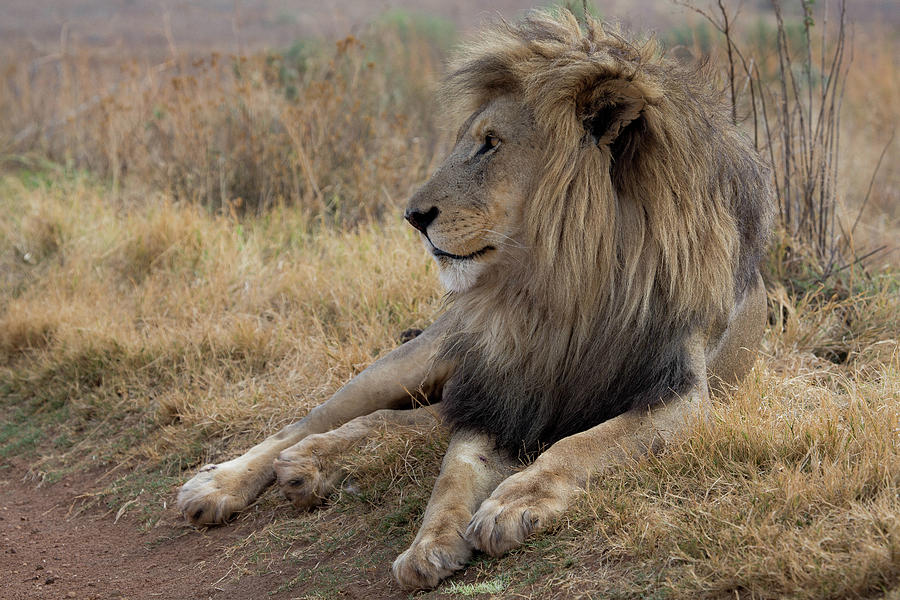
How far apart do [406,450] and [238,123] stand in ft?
13.1

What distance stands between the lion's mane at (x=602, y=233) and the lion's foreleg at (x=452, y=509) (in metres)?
0.09

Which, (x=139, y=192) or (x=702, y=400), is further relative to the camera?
(x=139, y=192)

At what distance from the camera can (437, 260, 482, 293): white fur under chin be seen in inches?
113

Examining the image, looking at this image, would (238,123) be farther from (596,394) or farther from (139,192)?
(596,394)

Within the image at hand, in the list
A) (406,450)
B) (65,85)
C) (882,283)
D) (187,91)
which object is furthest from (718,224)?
(65,85)

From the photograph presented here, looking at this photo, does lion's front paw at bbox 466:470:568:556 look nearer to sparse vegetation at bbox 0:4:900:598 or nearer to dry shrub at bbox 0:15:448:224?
sparse vegetation at bbox 0:4:900:598

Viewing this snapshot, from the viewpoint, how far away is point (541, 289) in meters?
2.86

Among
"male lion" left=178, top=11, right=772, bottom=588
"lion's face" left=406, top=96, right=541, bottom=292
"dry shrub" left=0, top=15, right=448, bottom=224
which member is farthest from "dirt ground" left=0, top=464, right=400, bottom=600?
"dry shrub" left=0, top=15, right=448, bottom=224

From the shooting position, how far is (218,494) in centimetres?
338

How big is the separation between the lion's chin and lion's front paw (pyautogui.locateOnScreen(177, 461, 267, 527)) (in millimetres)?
1074

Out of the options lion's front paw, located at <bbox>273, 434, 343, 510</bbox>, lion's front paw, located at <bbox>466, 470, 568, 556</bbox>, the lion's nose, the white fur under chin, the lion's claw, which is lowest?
the lion's claw

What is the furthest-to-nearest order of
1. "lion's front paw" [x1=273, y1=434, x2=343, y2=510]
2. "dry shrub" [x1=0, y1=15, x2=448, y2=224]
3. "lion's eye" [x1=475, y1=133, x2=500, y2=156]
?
"dry shrub" [x1=0, y1=15, x2=448, y2=224], "lion's front paw" [x1=273, y1=434, x2=343, y2=510], "lion's eye" [x1=475, y1=133, x2=500, y2=156]

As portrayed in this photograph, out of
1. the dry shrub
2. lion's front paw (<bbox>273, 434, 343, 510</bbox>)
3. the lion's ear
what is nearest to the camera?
the lion's ear

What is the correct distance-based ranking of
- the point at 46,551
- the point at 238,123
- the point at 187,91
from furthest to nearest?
the point at 187,91 < the point at 238,123 < the point at 46,551
